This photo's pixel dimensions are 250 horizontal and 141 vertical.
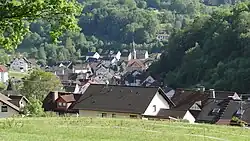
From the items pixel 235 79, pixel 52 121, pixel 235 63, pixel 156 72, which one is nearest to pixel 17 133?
pixel 52 121

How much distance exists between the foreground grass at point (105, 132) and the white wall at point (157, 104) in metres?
19.0

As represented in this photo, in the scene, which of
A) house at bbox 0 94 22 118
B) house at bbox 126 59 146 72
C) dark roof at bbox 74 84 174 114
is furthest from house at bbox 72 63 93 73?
house at bbox 0 94 22 118

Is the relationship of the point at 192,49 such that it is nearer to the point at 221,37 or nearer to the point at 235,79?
the point at 221,37

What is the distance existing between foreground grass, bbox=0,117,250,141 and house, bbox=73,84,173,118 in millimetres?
18960

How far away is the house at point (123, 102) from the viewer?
4166cm

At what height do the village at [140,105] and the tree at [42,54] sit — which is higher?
the village at [140,105]

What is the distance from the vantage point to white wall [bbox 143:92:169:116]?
4160cm

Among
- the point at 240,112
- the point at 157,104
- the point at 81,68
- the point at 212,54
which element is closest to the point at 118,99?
the point at 157,104

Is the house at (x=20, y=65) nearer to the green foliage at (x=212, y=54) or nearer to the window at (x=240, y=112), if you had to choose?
the green foliage at (x=212, y=54)

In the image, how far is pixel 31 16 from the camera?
550 inches

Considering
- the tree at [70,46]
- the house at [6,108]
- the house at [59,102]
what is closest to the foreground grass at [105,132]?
the house at [6,108]

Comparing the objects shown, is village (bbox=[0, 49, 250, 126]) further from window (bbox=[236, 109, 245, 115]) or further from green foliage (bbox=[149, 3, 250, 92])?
green foliage (bbox=[149, 3, 250, 92])

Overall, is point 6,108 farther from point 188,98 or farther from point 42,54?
point 42,54

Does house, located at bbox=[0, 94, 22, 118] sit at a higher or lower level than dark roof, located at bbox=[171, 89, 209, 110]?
higher
